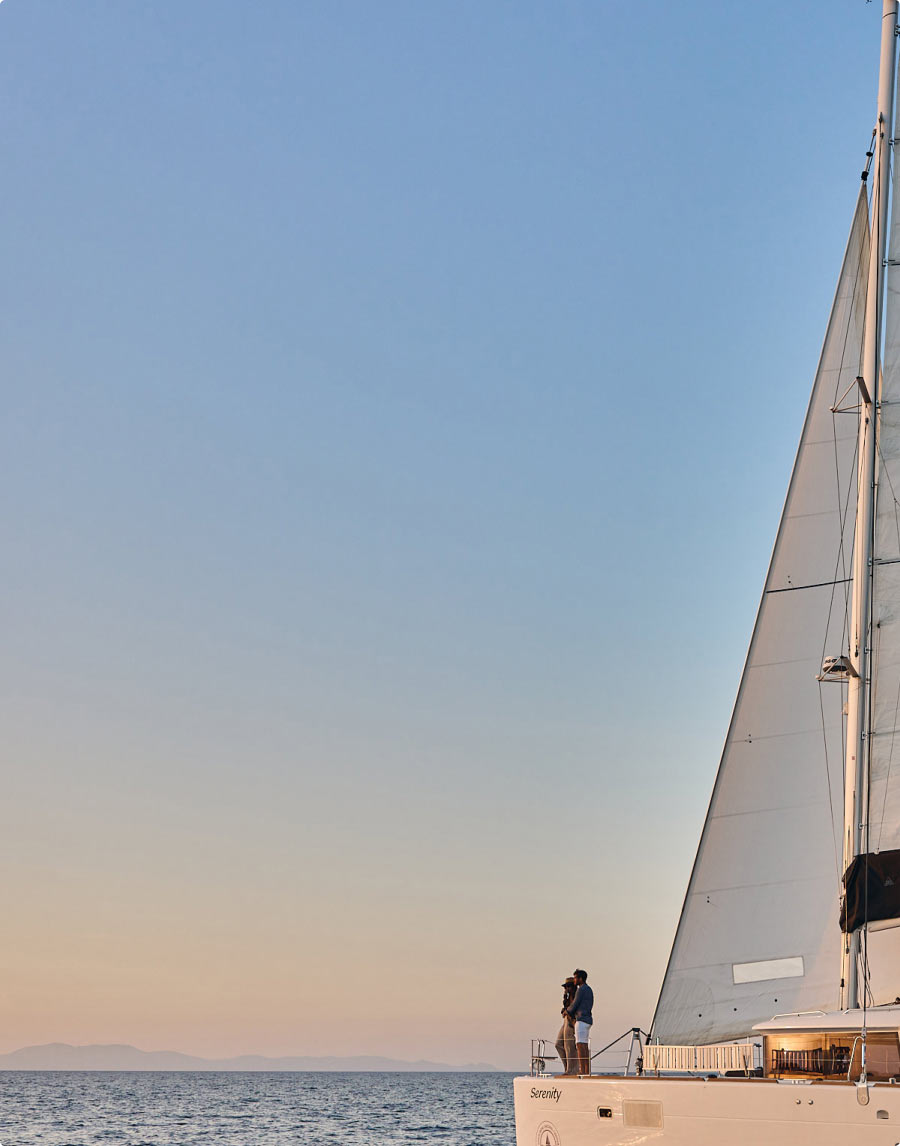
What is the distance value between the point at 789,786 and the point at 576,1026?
406cm

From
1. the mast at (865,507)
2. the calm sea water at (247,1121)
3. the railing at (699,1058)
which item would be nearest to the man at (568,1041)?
the railing at (699,1058)

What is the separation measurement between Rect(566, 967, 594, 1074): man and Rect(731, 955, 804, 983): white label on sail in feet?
5.85

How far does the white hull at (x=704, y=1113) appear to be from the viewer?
12.3 metres

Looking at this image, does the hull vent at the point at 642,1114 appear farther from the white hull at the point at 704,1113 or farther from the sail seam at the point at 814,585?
the sail seam at the point at 814,585

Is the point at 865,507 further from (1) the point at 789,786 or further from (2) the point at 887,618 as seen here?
(1) the point at 789,786

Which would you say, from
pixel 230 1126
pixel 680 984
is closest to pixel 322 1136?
pixel 230 1126

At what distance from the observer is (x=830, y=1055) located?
1345cm

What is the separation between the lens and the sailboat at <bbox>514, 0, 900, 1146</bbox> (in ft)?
45.2

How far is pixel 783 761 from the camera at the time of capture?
688 inches

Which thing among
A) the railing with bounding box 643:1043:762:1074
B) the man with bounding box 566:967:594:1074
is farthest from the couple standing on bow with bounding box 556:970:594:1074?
the railing with bounding box 643:1043:762:1074

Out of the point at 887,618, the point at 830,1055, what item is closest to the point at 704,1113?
the point at 830,1055

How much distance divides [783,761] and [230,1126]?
42656 millimetres

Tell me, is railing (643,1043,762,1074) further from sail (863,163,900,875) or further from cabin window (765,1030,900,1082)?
sail (863,163,900,875)

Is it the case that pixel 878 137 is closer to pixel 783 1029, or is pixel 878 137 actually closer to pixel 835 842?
pixel 835 842
